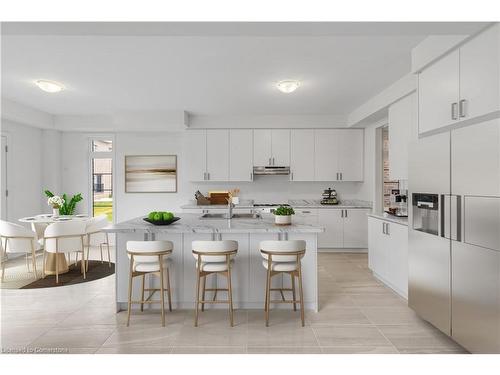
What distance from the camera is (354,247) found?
6258 mm

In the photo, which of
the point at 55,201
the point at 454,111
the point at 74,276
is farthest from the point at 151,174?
the point at 454,111

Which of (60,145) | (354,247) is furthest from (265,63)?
(60,145)

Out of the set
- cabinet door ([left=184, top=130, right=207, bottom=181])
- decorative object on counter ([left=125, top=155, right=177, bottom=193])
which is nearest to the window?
decorative object on counter ([left=125, top=155, right=177, bottom=193])

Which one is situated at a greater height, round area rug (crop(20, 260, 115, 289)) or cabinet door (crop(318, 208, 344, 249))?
cabinet door (crop(318, 208, 344, 249))

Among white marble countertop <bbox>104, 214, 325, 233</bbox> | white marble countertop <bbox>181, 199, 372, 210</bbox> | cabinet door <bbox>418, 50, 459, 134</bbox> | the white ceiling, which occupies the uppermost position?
the white ceiling

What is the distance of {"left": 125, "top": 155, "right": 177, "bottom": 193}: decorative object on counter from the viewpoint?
6.94 meters

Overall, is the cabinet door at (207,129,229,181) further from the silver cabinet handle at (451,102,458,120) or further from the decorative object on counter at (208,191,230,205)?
the silver cabinet handle at (451,102,458,120)

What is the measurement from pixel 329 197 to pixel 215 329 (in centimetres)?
426

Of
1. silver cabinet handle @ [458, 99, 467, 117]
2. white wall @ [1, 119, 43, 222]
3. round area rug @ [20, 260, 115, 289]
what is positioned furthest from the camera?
white wall @ [1, 119, 43, 222]

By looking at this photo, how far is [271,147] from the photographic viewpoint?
6.52m

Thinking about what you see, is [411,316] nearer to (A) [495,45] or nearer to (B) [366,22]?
(A) [495,45]

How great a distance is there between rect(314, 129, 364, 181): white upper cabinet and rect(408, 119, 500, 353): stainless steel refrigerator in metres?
3.41

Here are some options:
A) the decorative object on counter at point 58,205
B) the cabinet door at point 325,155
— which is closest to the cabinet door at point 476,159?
the cabinet door at point 325,155

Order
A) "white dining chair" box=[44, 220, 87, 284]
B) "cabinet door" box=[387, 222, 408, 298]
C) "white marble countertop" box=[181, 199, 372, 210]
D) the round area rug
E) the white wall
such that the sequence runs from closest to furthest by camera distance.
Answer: "cabinet door" box=[387, 222, 408, 298]
the round area rug
"white dining chair" box=[44, 220, 87, 284]
the white wall
"white marble countertop" box=[181, 199, 372, 210]
